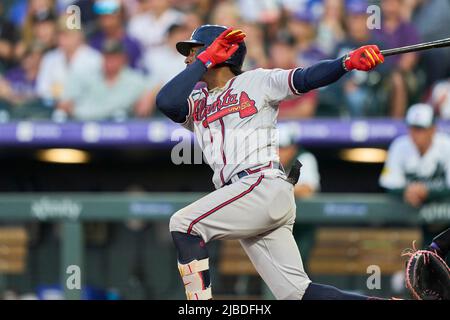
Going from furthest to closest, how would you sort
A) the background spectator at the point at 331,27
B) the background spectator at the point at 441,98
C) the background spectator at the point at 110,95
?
the background spectator at the point at 110,95 < the background spectator at the point at 331,27 < the background spectator at the point at 441,98

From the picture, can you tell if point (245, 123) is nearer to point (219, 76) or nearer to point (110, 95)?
point (219, 76)

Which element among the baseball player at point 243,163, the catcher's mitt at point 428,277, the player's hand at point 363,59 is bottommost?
the catcher's mitt at point 428,277

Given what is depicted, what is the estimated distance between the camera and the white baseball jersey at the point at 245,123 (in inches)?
166

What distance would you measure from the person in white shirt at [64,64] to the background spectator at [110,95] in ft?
0.36

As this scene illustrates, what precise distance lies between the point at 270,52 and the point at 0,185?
2722 mm

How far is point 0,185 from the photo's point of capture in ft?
28.9

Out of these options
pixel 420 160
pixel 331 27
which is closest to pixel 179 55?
pixel 331 27

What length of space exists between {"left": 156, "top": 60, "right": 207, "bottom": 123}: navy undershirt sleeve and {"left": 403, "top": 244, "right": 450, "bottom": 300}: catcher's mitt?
1.19 m

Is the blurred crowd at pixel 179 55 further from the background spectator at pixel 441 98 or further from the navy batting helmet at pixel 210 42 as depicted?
the navy batting helmet at pixel 210 42

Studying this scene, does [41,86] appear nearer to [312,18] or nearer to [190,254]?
[312,18]

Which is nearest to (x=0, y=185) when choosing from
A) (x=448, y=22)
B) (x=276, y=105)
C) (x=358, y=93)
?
(x=358, y=93)

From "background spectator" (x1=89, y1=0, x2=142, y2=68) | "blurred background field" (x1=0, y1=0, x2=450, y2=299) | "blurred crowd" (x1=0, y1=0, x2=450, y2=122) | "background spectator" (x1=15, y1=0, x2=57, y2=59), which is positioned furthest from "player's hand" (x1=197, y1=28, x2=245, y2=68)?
"background spectator" (x1=15, y1=0, x2=57, y2=59)

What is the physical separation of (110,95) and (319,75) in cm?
420

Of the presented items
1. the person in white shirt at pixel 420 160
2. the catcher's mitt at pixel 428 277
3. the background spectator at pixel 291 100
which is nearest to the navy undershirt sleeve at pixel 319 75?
the catcher's mitt at pixel 428 277
